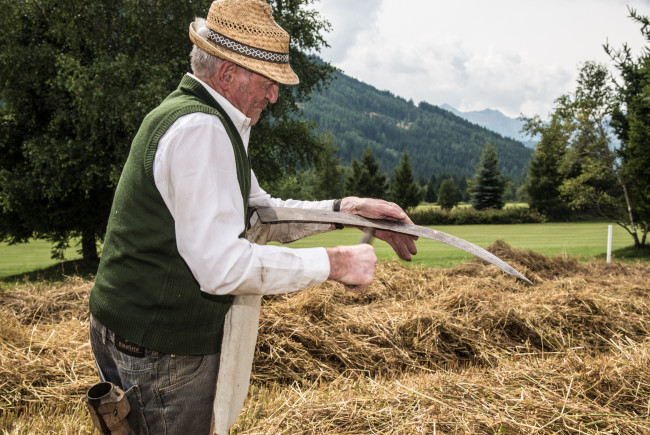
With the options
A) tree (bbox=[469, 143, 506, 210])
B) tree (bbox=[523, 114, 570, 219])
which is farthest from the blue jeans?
tree (bbox=[469, 143, 506, 210])

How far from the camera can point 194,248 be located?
1.20 meters

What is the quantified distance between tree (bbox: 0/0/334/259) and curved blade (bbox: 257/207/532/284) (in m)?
9.65

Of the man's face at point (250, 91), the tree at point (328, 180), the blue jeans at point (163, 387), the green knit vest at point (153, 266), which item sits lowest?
the blue jeans at point (163, 387)

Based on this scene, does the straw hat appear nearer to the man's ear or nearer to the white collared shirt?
the man's ear

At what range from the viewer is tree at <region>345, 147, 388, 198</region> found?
50.7 metres

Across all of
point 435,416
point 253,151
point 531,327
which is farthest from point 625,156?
point 435,416

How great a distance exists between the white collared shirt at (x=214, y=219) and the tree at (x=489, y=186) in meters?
54.8

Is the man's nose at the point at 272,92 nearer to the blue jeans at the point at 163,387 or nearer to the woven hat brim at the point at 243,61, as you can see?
the woven hat brim at the point at 243,61

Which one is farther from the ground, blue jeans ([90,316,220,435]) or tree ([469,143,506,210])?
tree ([469,143,506,210])

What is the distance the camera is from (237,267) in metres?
1.20

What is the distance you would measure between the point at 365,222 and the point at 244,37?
82 cm

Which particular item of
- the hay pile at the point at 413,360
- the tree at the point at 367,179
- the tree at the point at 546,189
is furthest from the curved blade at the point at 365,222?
the tree at the point at 367,179

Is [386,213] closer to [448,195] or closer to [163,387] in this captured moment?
[163,387]

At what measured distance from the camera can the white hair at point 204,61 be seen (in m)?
1.52
